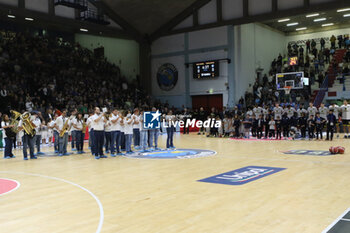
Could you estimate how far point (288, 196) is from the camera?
637 cm

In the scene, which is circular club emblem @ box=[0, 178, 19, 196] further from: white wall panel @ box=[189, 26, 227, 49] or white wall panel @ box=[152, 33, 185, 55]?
white wall panel @ box=[152, 33, 185, 55]

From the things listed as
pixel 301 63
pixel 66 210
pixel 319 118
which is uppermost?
pixel 301 63

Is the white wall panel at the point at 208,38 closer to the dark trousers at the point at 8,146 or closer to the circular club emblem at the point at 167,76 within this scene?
the circular club emblem at the point at 167,76

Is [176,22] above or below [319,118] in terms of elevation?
above

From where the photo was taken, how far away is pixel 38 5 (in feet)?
81.4

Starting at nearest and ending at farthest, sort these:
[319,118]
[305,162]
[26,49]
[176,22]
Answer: [305,162] → [319,118] → [26,49] → [176,22]

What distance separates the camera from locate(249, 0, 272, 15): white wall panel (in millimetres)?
26938

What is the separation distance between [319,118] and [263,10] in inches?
489

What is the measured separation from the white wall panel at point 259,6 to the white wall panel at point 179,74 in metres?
7.51

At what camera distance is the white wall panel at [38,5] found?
2430 cm

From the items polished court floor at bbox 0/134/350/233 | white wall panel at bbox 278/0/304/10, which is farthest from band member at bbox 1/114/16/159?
white wall panel at bbox 278/0/304/10

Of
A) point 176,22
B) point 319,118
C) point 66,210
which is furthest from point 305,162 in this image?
point 176,22

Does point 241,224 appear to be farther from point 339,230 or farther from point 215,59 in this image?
point 215,59

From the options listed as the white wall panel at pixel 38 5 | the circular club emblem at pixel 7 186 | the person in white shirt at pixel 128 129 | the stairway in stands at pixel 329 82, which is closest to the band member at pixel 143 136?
the person in white shirt at pixel 128 129
